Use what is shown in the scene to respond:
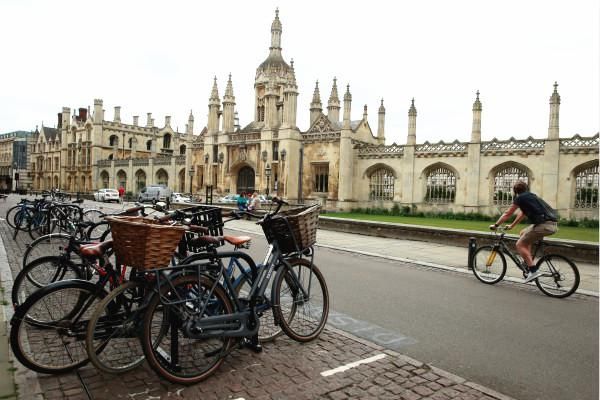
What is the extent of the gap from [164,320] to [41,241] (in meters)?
3.72

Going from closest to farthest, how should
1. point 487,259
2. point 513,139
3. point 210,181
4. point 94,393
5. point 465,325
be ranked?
point 94,393 < point 465,325 < point 487,259 < point 513,139 < point 210,181

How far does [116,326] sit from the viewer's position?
3701 millimetres

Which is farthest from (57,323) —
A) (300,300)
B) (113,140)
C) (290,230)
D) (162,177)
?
(113,140)

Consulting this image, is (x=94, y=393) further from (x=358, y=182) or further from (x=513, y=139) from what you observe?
(x=358, y=182)

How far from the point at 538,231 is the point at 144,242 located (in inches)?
263

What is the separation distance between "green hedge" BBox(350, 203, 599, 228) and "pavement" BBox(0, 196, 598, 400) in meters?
25.3

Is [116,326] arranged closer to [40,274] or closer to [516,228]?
[40,274]

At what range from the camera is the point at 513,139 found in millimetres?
28141

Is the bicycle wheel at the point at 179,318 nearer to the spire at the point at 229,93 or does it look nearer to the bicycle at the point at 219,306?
the bicycle at the point at 219,306

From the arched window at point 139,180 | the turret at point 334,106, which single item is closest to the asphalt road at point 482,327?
the turret at point 334,106

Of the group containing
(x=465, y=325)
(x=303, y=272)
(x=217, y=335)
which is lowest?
(x=465, y=325)

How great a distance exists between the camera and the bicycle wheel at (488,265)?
7965 millimetres

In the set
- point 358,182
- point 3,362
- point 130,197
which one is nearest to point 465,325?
point 3,362

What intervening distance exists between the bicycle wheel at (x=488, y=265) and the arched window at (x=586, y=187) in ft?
72.2
